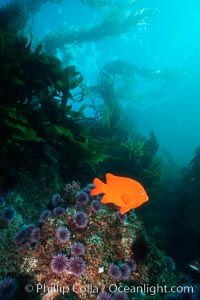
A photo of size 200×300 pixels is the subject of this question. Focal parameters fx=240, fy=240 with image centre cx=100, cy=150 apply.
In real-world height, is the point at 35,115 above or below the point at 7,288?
above

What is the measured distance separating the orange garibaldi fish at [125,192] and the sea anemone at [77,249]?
3.26 ft

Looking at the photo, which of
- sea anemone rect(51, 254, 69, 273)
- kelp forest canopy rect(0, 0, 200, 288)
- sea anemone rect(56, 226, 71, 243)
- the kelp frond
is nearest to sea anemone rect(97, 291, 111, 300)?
sea anemone rect(51, 254, 69, 273)

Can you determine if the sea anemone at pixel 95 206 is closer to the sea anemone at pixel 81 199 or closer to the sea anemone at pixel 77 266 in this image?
the sea anemone at pixel 81 199

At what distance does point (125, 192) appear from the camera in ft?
7.68

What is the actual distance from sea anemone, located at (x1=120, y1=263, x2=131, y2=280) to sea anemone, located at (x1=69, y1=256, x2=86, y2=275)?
52 centimetres

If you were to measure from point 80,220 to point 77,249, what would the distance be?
Result: 40cm

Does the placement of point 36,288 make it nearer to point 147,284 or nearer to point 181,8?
point 147,284

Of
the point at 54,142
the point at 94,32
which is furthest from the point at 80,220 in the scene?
the point at 94,32

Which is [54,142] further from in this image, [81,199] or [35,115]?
[81,199]

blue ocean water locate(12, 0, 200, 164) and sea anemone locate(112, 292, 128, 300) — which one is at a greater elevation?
blue ocean water locate(12, 0, 200, 164)

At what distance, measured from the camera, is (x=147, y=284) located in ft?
10.4

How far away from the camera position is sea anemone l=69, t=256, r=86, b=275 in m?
2.84

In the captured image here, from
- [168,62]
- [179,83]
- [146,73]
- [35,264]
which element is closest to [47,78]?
[35,264]

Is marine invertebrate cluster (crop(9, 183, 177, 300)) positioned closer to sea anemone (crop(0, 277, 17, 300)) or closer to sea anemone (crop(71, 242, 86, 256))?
sea anemone (crop(71, 242, 86, 256))
